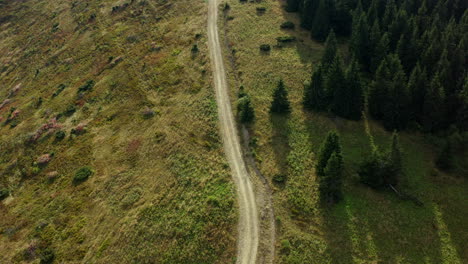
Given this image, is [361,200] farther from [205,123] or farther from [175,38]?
[175,38]

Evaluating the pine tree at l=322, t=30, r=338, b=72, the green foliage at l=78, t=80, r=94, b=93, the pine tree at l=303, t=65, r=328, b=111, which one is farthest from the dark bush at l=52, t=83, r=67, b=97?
the pine tree at l=322, t=30, r=338, b=72

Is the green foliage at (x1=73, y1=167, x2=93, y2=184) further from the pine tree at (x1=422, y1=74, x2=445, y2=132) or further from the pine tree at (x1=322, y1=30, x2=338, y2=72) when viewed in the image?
the pine tree at (x1=422, y1=74, x2=445, y2=132)

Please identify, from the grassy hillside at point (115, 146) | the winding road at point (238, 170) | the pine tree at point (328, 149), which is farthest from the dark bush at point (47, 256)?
the pine tree at point (328, 149)

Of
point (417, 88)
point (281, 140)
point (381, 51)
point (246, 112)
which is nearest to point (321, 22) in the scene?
point (381, 51)

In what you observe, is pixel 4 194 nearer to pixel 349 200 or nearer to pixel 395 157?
pixel 349 200

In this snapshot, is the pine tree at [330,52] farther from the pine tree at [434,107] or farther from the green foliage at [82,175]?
the green foliage at [82,175]

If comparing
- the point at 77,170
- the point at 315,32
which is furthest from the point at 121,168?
the point at 315,32
